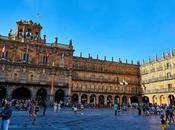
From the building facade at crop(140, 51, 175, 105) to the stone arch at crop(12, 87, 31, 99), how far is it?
36.5m

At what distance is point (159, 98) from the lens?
74.5 m

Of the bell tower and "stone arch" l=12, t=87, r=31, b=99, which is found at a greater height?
the bell tower

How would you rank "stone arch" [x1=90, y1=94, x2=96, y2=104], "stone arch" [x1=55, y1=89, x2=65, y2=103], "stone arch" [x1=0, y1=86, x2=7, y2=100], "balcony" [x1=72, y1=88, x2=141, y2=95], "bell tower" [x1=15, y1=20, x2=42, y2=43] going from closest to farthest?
"stone arch" [x1=0, y1=86, x2=7, y2=100] < "bell tower" [x1=15, y1=20, x2=42, y2=43] < "stone arch" [x1=55, y1=89, x2=65, y2=103] < "balcony" [x1=72, y1=88, x2=141, y2=95] < "stone arch" [x1=90, y1=94, x2=96, y2=104]

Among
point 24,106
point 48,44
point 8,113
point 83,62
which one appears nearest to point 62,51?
point 48,44

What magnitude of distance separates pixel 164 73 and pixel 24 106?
4649 centimetres

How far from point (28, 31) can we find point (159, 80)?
39181 mm

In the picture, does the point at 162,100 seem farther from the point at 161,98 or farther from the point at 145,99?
the point at 145,99

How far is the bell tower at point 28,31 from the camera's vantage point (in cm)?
6131

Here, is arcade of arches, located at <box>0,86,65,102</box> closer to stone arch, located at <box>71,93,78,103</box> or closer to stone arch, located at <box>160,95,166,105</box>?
stone arch, located at <box>71,93,78,103</box>

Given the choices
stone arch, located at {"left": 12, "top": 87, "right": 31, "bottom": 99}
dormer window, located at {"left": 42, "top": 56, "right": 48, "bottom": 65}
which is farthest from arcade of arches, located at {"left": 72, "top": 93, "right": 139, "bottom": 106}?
stone arch, located at {"left": 12, "top": 87, "right": 31, "bottom": 99}

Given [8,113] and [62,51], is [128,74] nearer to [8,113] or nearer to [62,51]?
[62,51]

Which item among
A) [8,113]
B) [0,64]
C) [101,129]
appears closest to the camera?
[8,113]

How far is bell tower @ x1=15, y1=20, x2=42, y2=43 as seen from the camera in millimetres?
61312

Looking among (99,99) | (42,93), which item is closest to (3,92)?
(42,93)
